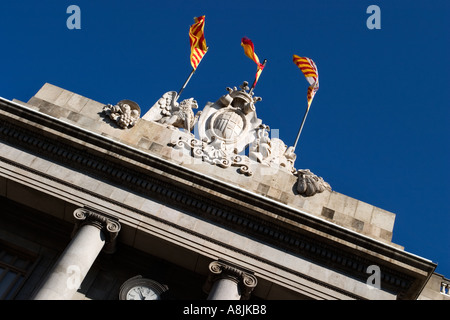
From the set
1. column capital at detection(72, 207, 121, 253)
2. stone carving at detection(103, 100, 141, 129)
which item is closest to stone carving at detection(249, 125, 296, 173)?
stone carving at detection(103, 100, 141, 129)

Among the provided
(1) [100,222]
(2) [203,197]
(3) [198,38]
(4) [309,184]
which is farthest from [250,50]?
(1) [100,222]

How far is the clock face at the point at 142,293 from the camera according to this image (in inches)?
728

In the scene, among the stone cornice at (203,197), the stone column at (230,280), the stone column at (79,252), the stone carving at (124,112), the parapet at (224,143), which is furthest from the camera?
the stone carving at (124,112)

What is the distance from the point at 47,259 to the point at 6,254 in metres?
1.61

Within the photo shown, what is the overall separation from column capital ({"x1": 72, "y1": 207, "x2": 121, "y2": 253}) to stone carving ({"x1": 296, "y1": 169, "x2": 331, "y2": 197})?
6.31 m

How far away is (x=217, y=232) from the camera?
18.8 m

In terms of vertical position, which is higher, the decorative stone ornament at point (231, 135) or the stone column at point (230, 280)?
the decorative stone ornament at point (231, 135)

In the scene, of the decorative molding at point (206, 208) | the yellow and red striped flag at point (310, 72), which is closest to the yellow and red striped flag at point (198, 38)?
the yellow and red striped flag at point (310, 72)

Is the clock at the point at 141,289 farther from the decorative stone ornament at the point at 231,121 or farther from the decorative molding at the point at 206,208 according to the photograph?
the decorative stone ornament at the point at 231,121

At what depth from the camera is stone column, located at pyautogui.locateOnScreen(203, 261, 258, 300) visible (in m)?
17.6

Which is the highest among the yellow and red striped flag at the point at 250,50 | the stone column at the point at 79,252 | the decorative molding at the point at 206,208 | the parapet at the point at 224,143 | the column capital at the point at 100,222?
the yellow and red striped flag at the point at 250,50

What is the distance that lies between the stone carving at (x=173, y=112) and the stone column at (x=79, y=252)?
499cm
